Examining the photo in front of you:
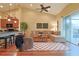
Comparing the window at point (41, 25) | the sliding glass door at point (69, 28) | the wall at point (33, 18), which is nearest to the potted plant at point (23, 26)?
the wall at point (33, 18)

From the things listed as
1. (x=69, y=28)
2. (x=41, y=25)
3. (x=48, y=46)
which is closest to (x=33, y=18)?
(x=41, y=25)

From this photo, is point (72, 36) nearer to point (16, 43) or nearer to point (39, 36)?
point (39, 36)

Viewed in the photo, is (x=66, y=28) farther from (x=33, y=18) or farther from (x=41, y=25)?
(x=33, y=18)

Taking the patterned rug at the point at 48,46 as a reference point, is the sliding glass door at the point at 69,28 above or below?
above

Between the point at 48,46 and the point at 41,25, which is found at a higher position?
the point at 41,25

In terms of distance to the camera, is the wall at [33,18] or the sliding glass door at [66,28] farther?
the sliding glass door at [66,28]

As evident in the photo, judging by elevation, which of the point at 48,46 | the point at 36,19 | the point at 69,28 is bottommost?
the point at 48,46

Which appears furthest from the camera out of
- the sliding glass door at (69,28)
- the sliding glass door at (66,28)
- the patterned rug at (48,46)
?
the sliding glass door at (66,28)

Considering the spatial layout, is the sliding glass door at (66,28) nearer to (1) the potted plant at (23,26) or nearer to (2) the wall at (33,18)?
(2) the wall at (33,18)

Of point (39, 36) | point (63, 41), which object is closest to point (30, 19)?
point (39, 36)

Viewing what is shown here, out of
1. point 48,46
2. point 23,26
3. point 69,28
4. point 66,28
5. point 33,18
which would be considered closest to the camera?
point 23,26

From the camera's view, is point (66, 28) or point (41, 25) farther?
point (66, 28)

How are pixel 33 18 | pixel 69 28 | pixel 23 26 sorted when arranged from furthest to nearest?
1. pixel 69 28
2. pixel 33 18
3. pixel 23 26

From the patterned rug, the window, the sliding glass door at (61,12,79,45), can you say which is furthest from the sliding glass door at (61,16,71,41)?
the window
